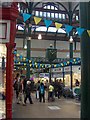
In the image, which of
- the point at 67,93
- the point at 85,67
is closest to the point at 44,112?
the point at 85,67

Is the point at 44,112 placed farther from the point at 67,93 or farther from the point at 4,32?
the point at 67,93

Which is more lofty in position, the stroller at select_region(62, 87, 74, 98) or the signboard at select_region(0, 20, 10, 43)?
the signboard at select_region(0, 20, 10, 43)

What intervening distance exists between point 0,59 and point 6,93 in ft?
4.63

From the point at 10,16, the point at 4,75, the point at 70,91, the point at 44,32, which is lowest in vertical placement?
the point at 70,91

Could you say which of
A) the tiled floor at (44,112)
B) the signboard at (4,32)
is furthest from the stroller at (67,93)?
the signboard at (4,32)

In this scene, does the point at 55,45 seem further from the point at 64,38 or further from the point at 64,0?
the point at 64,0

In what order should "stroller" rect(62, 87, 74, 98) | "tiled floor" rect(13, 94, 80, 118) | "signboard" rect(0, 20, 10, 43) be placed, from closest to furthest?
1. "signboard" rect(0, 20, 10, 43)
2. "tiled floor" rect(13, 94, 80, 118)
3. "stroller" rect(62, 87, 74, 98)

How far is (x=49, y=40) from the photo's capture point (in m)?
45.7

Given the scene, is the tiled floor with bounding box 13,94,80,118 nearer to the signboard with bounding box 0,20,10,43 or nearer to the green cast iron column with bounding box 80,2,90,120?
the green cast iron column with bounding box 80,2,90,120

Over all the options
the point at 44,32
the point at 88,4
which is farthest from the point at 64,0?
the point at 88,4

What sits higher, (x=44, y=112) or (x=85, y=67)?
(x=85, y=67)

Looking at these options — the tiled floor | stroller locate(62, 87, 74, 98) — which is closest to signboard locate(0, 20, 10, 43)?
the tiled floor

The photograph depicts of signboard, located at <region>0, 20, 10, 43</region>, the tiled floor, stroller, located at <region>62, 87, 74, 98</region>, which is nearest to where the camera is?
signboard, located at <region>0, 20, 10, 43</region>

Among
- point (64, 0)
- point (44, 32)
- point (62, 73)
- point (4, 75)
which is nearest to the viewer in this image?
point (4, 75)
